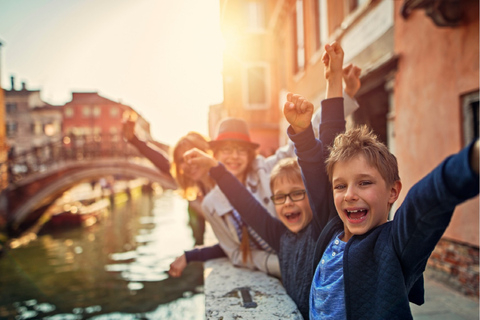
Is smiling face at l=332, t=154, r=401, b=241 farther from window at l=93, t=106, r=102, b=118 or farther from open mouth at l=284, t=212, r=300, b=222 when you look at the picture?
window at l=93, t=106, r=102, b=118

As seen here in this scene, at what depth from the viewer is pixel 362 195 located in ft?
3.44

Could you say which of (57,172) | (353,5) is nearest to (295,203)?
(353,5)

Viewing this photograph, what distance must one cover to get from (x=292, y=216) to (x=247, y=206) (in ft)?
0.77

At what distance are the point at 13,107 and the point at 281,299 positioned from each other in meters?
48.7

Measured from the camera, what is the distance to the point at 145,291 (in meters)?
8.08

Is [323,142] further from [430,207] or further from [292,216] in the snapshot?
[430,207]

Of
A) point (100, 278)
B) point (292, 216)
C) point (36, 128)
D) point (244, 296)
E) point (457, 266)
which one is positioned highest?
point (36, 128)

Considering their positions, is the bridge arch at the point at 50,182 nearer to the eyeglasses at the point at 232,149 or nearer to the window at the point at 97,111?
the eyeglasses at the point at 232,149

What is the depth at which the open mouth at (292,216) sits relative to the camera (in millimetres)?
1621

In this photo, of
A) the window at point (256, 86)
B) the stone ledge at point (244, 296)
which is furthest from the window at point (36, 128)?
the stone ledge at point (244, 296)

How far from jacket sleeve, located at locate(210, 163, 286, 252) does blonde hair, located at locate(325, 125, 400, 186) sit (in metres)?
0.70

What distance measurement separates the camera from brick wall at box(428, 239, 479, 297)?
11.5 feet

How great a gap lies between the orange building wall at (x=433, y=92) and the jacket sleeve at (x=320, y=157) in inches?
104

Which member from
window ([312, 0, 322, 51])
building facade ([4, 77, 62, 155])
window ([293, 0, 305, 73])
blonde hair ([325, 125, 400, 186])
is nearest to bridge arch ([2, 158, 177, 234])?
window ([293, 0, 305, 73])
